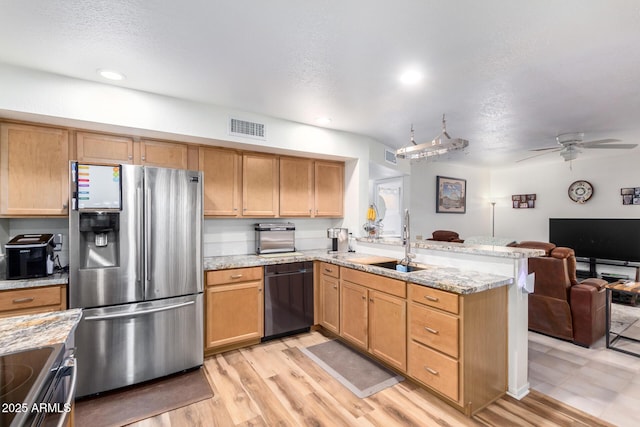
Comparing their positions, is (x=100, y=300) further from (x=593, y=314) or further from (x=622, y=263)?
(x=622, y=263)

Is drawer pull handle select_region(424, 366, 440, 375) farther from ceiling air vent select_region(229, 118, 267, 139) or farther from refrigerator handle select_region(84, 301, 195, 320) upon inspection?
ceiling air vent select_region(229, 118, 267, 139)

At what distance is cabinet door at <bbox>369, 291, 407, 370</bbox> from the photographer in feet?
8.04

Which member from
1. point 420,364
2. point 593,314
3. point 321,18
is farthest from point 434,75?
point 593,314

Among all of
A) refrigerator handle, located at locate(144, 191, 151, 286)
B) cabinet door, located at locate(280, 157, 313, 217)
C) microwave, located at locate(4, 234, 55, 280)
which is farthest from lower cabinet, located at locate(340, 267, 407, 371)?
microwave, located at locate(4, 234, 55, 280)

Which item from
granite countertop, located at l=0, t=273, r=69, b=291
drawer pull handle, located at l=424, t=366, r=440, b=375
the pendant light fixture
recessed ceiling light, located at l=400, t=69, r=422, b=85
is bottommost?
drawer pull handle, located at l=424, t=366, r=440, b=375

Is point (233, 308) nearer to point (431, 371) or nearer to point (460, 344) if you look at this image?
point (431, 371)

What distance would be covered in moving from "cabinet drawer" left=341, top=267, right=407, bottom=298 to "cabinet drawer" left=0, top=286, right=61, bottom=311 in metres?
2.38

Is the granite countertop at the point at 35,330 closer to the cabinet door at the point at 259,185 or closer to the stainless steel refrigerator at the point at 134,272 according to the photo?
the stainless steel refrigerator at the point at 134,272

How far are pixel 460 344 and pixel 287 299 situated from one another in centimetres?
184

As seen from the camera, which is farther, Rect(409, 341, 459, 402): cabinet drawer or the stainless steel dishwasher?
the stainless steel dishwasher

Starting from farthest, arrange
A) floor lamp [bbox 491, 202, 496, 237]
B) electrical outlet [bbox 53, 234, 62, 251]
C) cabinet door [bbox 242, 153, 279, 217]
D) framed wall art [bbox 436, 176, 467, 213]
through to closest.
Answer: floor lamp [bbox 491, 202, 496, 237] < framed wall art [bbox 436, 176, 467, 213] < cabinet door [bbox 242, 153, 279, 217] < electrical outlet [bbox 53, 234, 62, 251]

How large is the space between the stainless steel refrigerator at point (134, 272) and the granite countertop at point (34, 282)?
105 mm

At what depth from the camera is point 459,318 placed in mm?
2016

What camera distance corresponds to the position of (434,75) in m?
2.42
